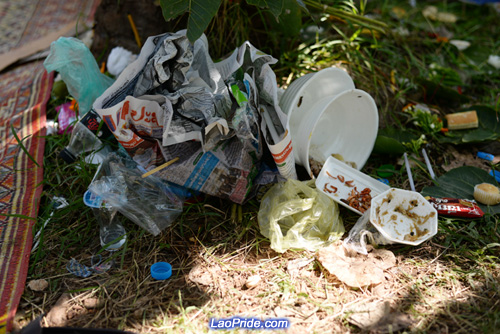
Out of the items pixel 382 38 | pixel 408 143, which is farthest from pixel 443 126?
pixel 382 38

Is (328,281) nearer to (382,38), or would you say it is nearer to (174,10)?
(174,10)

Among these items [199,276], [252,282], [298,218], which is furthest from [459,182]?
[199,276]

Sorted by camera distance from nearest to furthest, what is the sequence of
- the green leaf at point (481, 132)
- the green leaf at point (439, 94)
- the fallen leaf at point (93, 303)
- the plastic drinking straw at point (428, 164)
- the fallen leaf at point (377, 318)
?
1. the fallen leaf at point (377, 318)
2. the fallen leaf at point (93, 303)
3. the plastic drinking straw at point (428, 164)
4. the green leaf at point (481, 132)
5. the green leaf at point (439, 94)

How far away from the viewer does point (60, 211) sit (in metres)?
1.81

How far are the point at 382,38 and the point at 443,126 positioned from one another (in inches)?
28.2

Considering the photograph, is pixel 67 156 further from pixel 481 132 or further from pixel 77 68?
pixel 481 132

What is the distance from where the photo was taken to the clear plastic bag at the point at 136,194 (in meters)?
1.71

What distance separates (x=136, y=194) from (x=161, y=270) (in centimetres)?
36

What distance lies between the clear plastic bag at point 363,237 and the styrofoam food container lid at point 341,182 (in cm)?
7

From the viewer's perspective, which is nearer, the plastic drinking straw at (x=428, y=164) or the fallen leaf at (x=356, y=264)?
the fallen leaf at (x=356, y=264)

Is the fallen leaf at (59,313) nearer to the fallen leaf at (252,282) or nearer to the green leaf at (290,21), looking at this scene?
the fallen leaf at (252,282)

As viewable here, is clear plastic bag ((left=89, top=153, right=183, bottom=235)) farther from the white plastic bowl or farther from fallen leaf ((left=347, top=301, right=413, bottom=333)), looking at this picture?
fallen leaf ((left=347, top=301, right=413, bottom=333))

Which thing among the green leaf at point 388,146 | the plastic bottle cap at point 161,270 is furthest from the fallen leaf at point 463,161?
the plastic bottle cap at point 161,270

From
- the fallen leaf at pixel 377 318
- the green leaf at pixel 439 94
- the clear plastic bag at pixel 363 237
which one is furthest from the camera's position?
the green leaf at pixel 439 94
